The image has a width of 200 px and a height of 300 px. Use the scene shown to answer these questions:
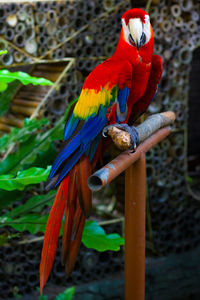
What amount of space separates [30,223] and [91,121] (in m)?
0.48

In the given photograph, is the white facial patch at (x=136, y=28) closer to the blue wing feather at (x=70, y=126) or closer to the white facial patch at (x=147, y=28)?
the white facial patch at (x=147, y=28)

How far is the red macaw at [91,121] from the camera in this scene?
960mm

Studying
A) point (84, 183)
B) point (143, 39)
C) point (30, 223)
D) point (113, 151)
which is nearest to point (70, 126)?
point (84, 183)

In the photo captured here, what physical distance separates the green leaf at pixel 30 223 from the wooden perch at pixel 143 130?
50 cm

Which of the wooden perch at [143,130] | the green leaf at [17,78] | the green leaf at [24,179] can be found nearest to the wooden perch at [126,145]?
the wooden perch at [143,130]

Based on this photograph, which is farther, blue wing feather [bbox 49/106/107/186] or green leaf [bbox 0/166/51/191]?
green leaf [bbox 0/166/51/191]

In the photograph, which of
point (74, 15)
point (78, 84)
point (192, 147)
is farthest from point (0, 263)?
point (192, 147)

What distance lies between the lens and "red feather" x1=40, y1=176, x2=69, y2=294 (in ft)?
3.00

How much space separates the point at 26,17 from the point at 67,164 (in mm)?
1020

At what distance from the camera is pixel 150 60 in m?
1.04

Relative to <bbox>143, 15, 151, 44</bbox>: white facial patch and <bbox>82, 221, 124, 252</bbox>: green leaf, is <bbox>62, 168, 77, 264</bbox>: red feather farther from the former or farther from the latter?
<bbox>143, 15, 151, 44</bbox>: white facial patch

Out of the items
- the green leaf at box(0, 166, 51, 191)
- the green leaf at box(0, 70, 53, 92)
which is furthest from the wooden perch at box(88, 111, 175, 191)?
the green leaf at box(0, 70, 53, 92)

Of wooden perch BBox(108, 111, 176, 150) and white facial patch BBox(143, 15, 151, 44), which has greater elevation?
white facial patch BBox(143, 15, 151, 44)

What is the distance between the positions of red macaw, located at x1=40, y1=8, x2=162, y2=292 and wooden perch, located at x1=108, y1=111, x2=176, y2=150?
4 cm
